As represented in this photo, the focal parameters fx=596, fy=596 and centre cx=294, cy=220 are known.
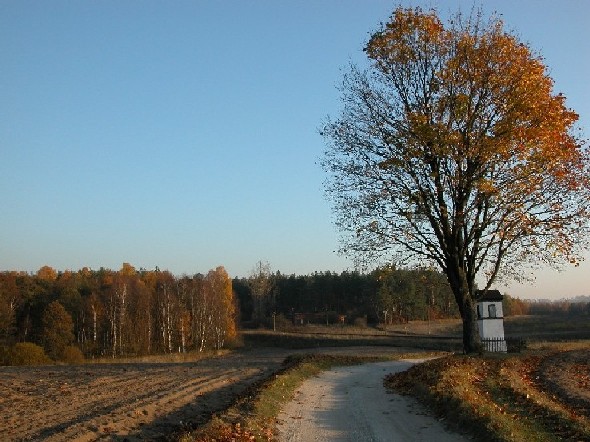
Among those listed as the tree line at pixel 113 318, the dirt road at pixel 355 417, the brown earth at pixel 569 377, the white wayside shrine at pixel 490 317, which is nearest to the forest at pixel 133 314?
the tree line at pixel 113 318

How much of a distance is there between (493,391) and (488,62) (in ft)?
43.4

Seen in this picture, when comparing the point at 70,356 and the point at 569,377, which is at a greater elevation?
the point at 569,377

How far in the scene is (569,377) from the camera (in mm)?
22922

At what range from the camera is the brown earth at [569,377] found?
57.5 ft

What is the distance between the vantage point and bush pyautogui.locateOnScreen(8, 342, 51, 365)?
5019 cm

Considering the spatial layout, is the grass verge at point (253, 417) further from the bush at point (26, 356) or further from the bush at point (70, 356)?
the bush at point (70, 356)

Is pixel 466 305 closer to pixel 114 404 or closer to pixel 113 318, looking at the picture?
pixel 114 404

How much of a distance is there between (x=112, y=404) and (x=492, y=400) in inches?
401

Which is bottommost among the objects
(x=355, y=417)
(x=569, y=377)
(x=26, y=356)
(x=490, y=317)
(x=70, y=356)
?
(x=70, y=356)

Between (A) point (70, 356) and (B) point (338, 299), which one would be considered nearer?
(A) point (70, 356)

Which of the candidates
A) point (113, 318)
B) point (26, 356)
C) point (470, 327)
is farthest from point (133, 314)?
point (470, 327)

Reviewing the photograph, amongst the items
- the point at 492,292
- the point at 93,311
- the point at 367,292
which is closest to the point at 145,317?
the point at 93,311

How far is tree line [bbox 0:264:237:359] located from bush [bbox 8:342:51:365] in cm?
1525

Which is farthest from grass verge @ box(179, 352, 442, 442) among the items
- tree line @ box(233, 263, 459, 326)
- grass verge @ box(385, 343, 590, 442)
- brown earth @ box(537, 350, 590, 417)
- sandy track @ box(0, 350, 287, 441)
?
tree line @ box(233, 263, 459, 326)
